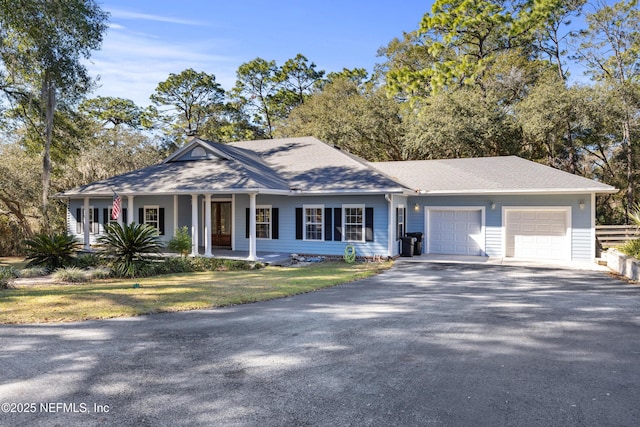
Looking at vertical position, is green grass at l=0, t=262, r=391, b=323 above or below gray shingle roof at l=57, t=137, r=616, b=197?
below

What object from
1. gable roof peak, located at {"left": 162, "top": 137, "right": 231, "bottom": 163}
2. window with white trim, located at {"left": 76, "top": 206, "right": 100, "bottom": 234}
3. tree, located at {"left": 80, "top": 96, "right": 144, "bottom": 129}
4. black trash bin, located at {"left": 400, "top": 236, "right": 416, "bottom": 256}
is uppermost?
tree, located at {"left": 80, "top": 96, "right": 144, "bottom": 129}

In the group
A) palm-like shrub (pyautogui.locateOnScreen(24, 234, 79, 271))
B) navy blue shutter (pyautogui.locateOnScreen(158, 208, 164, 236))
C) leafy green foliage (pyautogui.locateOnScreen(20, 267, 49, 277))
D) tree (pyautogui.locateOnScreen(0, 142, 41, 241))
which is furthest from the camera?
tree (pyautogui.locateOnScreen(0, 142, 41, 241))

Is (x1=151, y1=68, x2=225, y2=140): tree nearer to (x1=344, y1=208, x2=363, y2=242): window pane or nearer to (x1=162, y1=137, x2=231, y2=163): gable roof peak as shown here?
(x1=162, y1=137, x2=231, y2=163): gable roof peak

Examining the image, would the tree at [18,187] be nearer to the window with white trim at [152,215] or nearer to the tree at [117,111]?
the window with white trim at [152,215]

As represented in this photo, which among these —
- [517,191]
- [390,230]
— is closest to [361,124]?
[390,230]

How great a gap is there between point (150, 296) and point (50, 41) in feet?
35.3

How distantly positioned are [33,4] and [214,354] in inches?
528

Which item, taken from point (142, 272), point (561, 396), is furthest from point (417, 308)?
point (142, 272)

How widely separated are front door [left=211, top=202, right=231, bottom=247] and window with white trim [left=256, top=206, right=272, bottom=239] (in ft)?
4.75

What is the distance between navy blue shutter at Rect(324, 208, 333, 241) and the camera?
17.2m

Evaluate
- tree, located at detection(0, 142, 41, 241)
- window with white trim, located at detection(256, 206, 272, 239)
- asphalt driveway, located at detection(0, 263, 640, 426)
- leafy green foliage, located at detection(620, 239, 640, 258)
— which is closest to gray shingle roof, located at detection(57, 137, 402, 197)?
window with white trim, located at detection(256, 206, 272, 239)

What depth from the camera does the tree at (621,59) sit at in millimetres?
22598

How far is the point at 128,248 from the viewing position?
555 inches

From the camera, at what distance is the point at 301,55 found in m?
41.4
